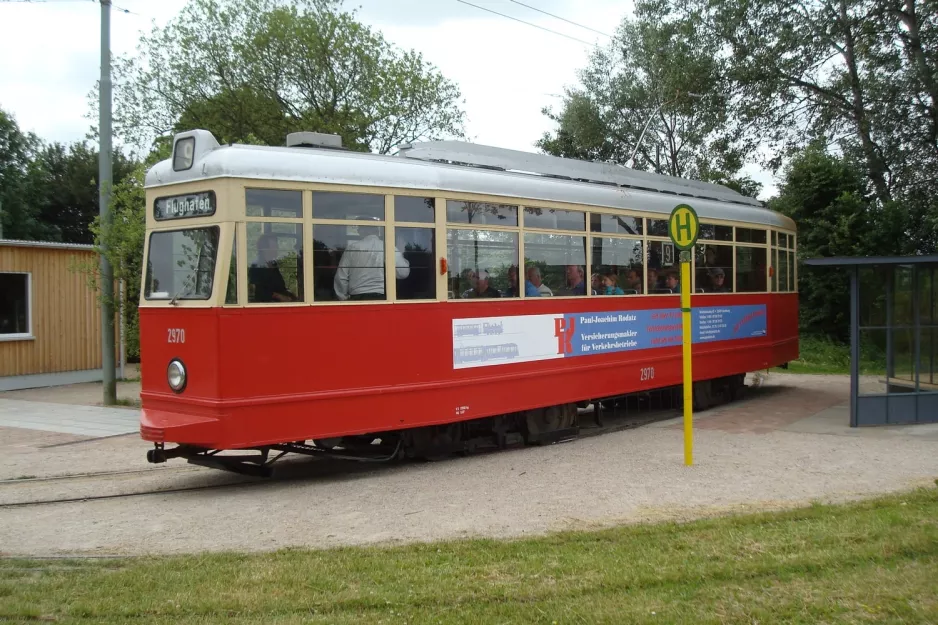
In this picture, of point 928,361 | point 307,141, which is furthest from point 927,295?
point 307,141

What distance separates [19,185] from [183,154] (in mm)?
32110

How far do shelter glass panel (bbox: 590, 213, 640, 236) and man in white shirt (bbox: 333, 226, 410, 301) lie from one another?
3.33 meters

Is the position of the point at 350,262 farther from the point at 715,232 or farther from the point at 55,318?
the point at 55,318

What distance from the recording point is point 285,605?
4578mm

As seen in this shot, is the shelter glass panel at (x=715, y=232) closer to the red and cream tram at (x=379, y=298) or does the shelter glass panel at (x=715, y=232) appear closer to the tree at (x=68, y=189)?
the red and cream tram at (x=379, y=298)

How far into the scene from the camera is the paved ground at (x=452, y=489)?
6477mm

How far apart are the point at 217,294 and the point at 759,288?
9.57 m

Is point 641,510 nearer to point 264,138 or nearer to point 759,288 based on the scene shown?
point 759,288

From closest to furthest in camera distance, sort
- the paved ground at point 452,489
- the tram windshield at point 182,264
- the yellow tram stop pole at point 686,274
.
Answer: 1. the paved ground at point 452,489
2. the tram windshield at point 182,264
3. the yellow tram stop pole at point 686,274

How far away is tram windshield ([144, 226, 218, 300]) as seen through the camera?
7.67 m

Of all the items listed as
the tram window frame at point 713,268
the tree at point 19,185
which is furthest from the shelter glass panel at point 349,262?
the tree at point 19,185

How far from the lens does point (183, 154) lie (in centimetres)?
804

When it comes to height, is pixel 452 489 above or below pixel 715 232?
below

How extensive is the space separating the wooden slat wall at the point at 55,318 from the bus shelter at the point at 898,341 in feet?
47.5
